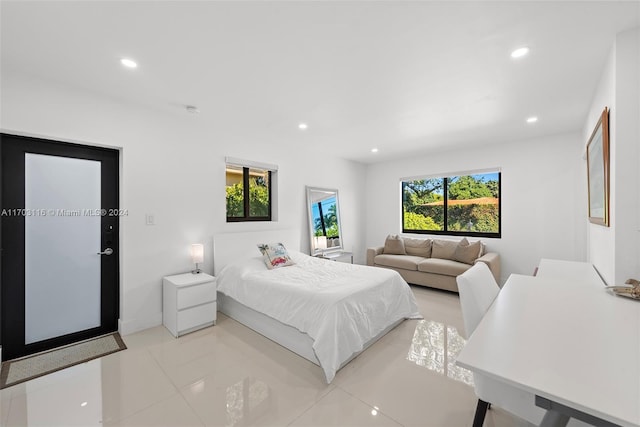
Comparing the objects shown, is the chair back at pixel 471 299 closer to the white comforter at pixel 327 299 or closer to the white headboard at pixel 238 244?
the white comforter at pixel 327 299

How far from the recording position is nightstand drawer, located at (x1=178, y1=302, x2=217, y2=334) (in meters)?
2.80

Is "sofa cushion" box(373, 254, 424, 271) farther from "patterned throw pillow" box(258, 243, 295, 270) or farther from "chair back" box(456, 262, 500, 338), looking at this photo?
"chair back" box(456, 262, 500, 338)

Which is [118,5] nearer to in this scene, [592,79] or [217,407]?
[217,407]

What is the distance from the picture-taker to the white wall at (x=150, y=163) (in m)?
2.43

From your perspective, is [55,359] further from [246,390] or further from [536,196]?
[536,196]

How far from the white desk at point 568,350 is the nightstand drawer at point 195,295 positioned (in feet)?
8.93

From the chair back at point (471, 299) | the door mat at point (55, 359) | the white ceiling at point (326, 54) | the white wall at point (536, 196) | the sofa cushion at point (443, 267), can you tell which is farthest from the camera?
the sofa cushion at point (443, 267)

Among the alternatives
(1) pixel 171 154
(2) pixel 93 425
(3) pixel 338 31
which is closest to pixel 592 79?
(3) pixel 338 31

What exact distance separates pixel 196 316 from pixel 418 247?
4.01 metres

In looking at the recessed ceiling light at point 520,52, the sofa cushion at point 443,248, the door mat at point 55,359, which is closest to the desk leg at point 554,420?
the recessed ceiling light at point 520,52

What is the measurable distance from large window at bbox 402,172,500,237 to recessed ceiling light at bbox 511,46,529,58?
3072mm

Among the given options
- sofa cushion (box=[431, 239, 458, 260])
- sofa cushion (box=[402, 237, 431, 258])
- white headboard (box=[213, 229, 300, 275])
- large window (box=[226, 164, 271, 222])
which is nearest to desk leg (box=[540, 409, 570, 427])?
white headboard (box=[213, 229, 300, 275])

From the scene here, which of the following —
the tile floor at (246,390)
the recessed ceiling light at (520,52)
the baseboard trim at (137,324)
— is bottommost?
the tile floor at (246,390)

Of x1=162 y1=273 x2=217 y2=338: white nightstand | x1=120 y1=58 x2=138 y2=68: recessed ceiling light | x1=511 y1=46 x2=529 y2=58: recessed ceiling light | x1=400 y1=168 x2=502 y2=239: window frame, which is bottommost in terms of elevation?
x1=162 y1=273 x2=217 y2=338: white nightstand
